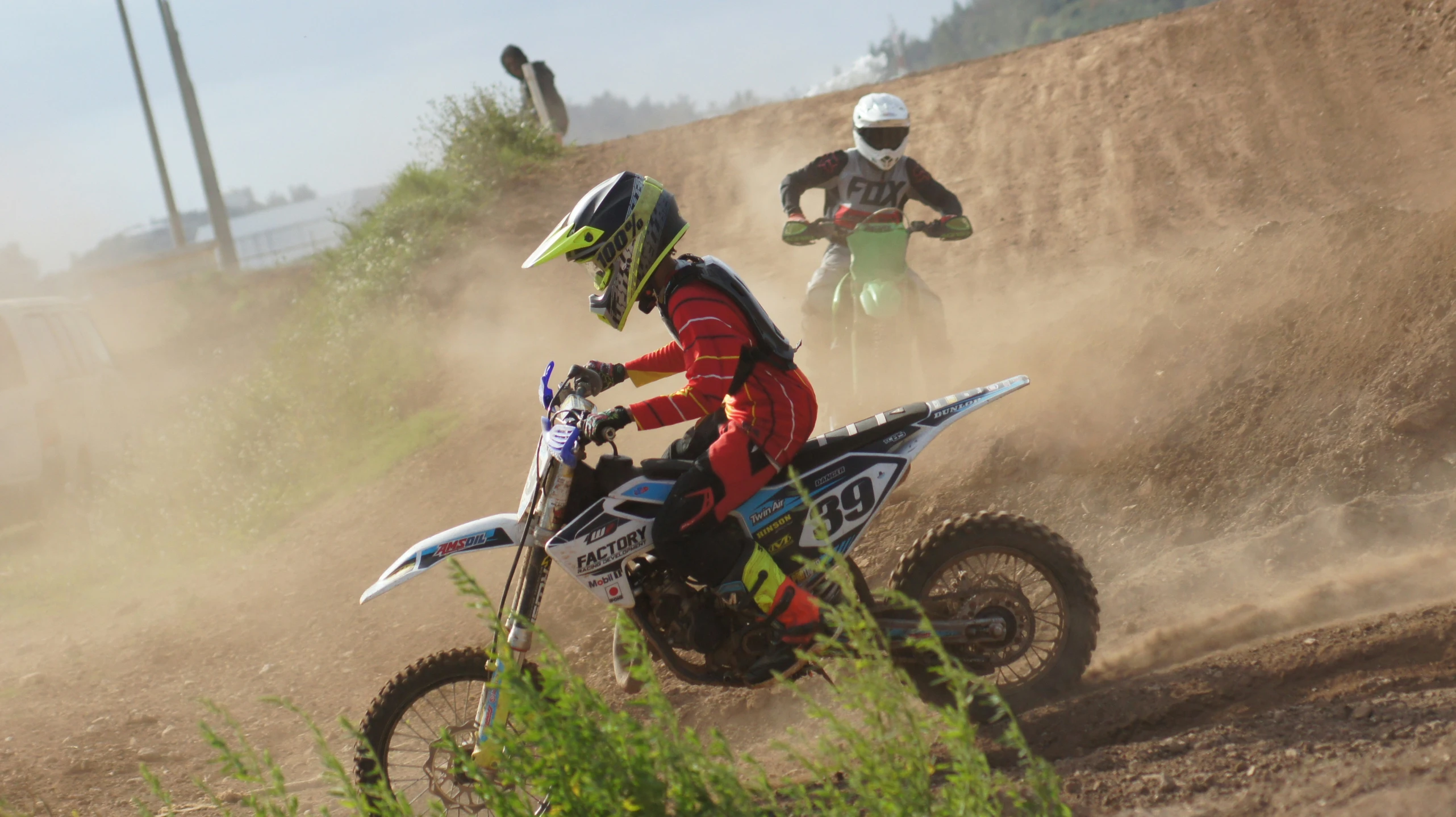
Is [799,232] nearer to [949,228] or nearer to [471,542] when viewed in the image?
[949,228]

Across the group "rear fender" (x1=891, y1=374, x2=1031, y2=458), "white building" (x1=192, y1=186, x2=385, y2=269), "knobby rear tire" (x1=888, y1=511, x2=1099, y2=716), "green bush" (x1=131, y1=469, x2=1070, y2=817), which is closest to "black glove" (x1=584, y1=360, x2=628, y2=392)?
"rear fender" (x1=891, y1=374, x2=1031, y2=458)

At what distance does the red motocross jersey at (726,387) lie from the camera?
3939mm

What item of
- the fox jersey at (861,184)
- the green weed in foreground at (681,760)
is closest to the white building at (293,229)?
the fox jersey at (861,184)

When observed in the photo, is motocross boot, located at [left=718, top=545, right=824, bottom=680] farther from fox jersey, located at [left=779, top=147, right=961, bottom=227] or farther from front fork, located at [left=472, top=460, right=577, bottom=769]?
fox jersey, located at [left=779, top=147, right=961, bottom=227]

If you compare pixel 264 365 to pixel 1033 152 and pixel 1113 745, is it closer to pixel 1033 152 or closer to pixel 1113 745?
pixel 1033 152

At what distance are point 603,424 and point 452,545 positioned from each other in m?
0.71

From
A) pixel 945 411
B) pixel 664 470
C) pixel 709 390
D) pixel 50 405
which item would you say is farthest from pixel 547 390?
pixel 50 405

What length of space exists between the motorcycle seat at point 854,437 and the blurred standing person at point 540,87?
14.0 m

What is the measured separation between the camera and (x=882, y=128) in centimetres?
709

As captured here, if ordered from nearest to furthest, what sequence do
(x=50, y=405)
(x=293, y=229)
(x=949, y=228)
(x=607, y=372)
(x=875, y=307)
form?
(x=607, y=372)
(x=875, y=307)
(x=949, y=228)
(x=50, y=405)
(x=293, y=229)

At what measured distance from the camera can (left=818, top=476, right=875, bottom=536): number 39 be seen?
414 cm

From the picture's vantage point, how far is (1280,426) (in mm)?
5777

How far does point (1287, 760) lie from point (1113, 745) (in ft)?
1.99

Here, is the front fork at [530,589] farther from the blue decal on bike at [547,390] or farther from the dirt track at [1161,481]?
the dirt track at [1161,481]
